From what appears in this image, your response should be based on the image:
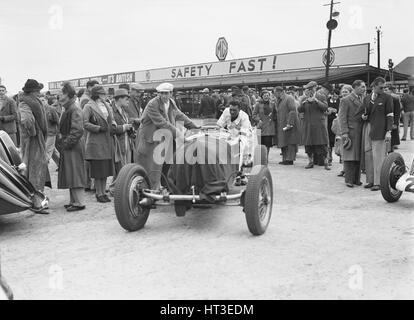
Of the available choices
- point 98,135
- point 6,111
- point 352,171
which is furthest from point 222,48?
point 98,135

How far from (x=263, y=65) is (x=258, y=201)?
28.5m

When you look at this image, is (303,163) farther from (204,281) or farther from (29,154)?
(204,281)

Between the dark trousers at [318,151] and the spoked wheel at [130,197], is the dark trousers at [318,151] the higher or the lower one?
the higher one

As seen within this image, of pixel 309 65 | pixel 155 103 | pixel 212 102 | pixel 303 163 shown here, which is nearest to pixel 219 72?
pixel 309 65

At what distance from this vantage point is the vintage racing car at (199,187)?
506 cm

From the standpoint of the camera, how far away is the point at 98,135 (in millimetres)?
6887

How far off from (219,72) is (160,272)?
106 feet

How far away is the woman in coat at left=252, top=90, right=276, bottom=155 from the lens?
11.6 meters

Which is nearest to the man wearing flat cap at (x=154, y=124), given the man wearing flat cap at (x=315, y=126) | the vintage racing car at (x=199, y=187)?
the vintage racing car at (x=199, y=187)

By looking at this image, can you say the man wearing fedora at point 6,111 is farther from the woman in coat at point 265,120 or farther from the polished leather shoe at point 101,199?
the woman in coat at point 265,120

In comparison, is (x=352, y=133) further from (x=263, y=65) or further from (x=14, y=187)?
(x=263, y=65)

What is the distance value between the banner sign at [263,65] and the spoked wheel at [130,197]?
2345 centimetres

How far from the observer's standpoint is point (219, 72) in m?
35.5

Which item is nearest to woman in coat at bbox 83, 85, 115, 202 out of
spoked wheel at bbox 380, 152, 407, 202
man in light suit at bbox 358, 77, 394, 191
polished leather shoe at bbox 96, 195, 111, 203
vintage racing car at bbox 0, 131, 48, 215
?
polished leather shoe at bbox 96, 195, 111, 203
